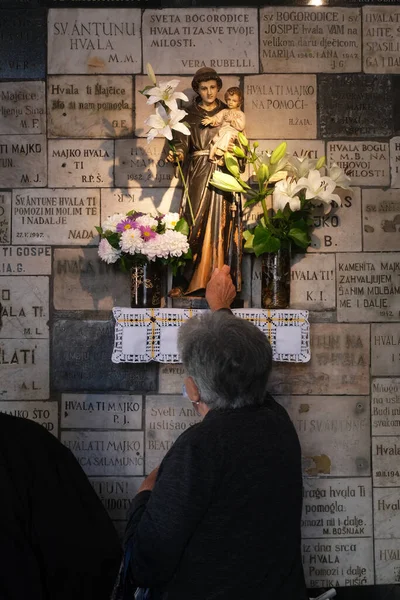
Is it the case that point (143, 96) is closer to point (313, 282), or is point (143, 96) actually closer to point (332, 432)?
point (313, 282)

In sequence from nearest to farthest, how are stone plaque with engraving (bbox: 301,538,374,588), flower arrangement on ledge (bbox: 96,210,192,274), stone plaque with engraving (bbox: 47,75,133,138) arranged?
flower arrangement on ledge (bbox: 96,210,192,274) → stone plaque with engraving (bbox: 301,538,374,588) → stone plaque with engraving (bbox: 47,75,133,138)

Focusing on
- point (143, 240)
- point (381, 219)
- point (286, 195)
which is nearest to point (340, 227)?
point (381, 219)

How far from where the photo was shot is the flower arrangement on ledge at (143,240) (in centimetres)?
279

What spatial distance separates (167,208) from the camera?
314 cm

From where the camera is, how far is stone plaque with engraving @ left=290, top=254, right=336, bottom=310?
10.3ft

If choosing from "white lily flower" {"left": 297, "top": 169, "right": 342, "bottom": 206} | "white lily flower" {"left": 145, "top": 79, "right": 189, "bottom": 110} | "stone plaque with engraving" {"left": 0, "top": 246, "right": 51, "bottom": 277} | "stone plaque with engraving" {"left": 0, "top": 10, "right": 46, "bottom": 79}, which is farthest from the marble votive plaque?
"stone plaque with engraving" {"left": 0, "top": 10, "right": 46, "bottom": 79}

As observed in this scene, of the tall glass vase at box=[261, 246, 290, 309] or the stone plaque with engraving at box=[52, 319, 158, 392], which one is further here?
the stone plaque with engraving at box=[52, 319, 158, 392]

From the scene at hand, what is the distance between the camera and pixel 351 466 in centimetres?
309

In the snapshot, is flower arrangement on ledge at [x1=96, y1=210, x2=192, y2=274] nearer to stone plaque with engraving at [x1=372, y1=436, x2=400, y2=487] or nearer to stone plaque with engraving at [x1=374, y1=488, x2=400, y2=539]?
stone plaque with engraving at [x1=372, y1=436, x2=400, y2=487]

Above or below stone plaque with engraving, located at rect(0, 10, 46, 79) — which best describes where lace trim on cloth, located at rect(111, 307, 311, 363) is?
below

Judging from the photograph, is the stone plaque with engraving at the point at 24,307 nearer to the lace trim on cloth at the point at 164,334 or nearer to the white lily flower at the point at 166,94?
the lace trim on cloth at the point at 164,334

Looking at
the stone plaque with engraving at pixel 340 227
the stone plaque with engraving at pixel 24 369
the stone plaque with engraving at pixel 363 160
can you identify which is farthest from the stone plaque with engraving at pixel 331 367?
the stone plaque with engraving at pixel 24 369

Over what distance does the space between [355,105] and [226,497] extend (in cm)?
217

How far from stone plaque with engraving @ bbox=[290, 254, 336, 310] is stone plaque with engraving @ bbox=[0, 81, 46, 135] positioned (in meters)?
1.38
